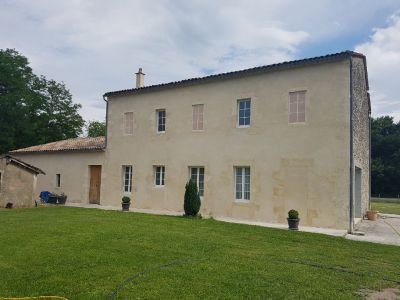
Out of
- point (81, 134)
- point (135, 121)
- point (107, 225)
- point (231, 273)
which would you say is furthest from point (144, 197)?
point (81, 134)

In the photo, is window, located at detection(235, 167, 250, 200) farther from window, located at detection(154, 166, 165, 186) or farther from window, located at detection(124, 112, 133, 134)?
window, located at detection(124, 112, 133, 134)

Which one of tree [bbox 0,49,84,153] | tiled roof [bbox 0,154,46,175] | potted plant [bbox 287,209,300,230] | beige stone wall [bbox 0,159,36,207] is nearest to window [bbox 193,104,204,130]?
potted plant [bbox 287,209,300,230]

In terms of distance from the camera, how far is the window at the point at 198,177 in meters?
15.7

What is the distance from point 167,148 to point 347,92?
8.06 m

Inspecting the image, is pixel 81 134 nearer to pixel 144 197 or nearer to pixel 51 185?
pixel 51 185

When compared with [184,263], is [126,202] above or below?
above

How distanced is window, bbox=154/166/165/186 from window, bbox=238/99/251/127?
15.0 feet

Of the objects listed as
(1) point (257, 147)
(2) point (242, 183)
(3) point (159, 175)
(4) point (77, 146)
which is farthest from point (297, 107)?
(4) point (77, 146)

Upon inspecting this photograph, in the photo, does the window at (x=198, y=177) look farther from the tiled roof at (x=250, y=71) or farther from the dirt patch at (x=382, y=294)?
the dirt patch at (x=382, y=294)

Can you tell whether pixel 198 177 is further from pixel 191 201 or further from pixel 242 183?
pixel 242 183

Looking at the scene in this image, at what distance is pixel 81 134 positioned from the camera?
40.3 m

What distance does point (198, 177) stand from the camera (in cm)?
1588

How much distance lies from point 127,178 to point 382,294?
1451 centimetres

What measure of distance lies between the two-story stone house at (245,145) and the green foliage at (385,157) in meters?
31.9
